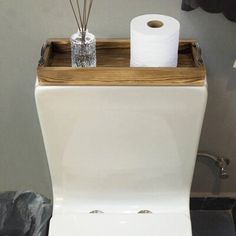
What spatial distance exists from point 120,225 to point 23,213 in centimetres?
47

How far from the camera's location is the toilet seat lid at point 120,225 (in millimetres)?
912

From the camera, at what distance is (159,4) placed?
89cm

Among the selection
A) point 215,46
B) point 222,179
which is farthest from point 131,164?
point 222,179

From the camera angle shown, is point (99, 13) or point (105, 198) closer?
point (99, 13)

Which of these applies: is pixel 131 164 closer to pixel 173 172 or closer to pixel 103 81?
pixel 173 172

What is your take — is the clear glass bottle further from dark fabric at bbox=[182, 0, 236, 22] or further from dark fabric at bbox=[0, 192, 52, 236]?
dark fabric at bbox=[0, 192, 52, 236]

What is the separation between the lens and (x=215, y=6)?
0.84 m

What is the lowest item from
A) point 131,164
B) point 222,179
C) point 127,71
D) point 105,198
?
point 222,179

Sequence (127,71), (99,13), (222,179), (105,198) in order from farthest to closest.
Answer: (222,179)
(105,198)
(99,13)
(127,71)

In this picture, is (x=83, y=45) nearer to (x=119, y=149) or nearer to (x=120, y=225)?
(x=119, y=149)

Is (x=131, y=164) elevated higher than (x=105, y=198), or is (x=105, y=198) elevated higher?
(x=131, y=164)

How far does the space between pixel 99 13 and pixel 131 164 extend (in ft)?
1.20

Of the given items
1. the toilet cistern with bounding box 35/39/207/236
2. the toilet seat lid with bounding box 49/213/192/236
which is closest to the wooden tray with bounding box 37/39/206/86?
the toilet cistern with bounding box 35/39/207/236

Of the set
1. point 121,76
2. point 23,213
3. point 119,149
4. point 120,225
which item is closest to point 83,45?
point 121,76
